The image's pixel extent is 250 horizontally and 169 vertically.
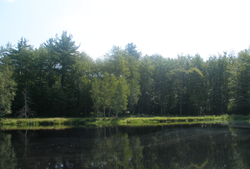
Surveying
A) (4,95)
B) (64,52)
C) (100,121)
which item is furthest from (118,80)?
(4,95)

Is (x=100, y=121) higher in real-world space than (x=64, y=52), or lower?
lower

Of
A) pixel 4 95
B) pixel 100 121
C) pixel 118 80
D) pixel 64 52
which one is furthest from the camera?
pixel 64 52

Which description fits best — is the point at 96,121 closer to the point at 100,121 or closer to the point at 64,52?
the point at 100,121

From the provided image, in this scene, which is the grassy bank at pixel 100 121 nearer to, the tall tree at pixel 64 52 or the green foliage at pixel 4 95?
the green foliage at pixel 4 95

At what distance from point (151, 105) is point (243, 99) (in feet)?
78.3

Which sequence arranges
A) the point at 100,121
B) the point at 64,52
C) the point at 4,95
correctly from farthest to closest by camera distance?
the point at 64,52 < the point at 100,121 < the point at 4,95

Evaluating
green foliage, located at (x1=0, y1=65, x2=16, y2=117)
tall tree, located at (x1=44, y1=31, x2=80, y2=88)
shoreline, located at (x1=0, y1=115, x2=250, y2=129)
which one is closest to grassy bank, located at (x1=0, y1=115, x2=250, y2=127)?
shoreline, located at (x1=0, y1=115, x2=250, y2=129)

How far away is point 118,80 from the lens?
43438 mm

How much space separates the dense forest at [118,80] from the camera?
44906 millimetres

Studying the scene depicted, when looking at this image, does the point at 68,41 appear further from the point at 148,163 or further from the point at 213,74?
the point at 148,163

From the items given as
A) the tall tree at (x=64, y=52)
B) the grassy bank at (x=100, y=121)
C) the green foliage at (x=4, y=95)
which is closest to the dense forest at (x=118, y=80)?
the tall tree at (x=64, y=52)

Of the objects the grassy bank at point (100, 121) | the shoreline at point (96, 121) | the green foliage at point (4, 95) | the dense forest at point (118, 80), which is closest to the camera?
the green foliage at point (4, 95)

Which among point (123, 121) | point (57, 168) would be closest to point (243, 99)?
point (123, 121)

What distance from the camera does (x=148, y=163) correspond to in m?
10.8
